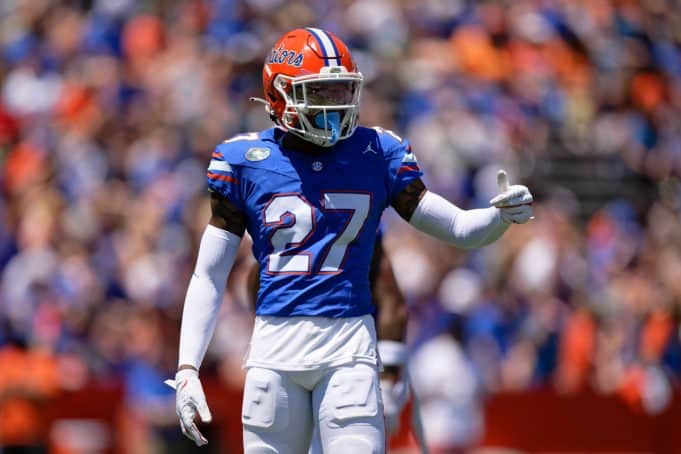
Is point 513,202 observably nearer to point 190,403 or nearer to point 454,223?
point 454,223

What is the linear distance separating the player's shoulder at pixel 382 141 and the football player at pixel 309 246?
0.5 inches

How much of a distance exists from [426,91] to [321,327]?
871 cm

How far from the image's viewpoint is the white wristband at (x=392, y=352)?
21.5 feet

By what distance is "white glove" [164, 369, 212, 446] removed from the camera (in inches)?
202

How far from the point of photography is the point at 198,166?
41.1 ft

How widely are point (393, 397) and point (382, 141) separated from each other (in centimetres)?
157

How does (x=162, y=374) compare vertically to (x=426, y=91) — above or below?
below

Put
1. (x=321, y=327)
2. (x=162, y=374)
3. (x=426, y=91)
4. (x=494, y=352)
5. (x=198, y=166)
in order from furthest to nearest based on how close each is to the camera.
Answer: (x=426, y=91) → (x=198, y=166) → (x=494, y=352) → (x=162, y=374) → (x=321, y=327)

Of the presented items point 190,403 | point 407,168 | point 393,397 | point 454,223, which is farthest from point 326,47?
point 393,397

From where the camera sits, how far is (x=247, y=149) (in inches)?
209

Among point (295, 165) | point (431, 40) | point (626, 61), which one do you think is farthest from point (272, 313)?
point (626, 61)

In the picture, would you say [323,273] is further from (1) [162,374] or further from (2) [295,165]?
(1) [162,374]

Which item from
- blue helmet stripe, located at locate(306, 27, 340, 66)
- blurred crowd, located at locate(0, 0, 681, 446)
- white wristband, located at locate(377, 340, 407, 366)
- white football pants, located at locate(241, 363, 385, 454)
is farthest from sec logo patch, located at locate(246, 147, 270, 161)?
blurred crowd, located at locate(0, 0, 681, 446)

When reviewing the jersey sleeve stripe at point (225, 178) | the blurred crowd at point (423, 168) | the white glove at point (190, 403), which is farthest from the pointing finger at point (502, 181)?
the blurred crowd at point (423, 168)
